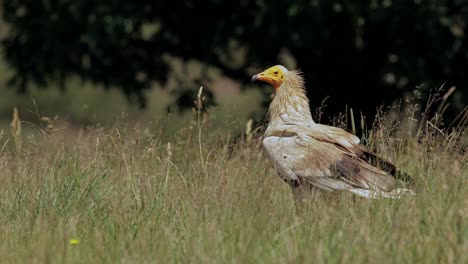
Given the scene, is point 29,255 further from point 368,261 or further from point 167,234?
point 368,261

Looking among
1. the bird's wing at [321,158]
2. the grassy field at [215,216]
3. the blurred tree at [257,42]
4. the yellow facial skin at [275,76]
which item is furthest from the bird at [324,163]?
the blurred tree at [257,42]

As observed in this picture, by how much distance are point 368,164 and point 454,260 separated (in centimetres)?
Answer: 203

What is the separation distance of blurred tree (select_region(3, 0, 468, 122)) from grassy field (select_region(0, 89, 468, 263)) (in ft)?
18.1

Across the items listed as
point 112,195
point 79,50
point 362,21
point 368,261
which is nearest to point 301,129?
point 112,195

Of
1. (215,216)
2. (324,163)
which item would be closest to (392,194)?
(324,163)

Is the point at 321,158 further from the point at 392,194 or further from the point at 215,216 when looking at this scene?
the point at 215,216

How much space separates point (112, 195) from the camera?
22.8 ft

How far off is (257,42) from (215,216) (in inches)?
356

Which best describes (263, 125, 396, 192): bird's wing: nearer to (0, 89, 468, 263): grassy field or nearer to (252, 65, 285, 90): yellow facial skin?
(0, 89, 468, 263): grassy field

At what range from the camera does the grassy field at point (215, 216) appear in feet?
17.6

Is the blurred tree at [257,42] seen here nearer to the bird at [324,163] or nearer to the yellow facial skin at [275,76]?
the yellow facial skin at [275,76]

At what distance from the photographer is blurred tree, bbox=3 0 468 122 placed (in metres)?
13.4

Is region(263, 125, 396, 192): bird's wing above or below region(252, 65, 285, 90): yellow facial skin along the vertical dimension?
below

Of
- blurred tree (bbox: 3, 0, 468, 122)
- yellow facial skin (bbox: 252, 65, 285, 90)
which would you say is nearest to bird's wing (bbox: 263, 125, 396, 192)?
yellow facial skin (bbox: 252, 65, 285, 90)
